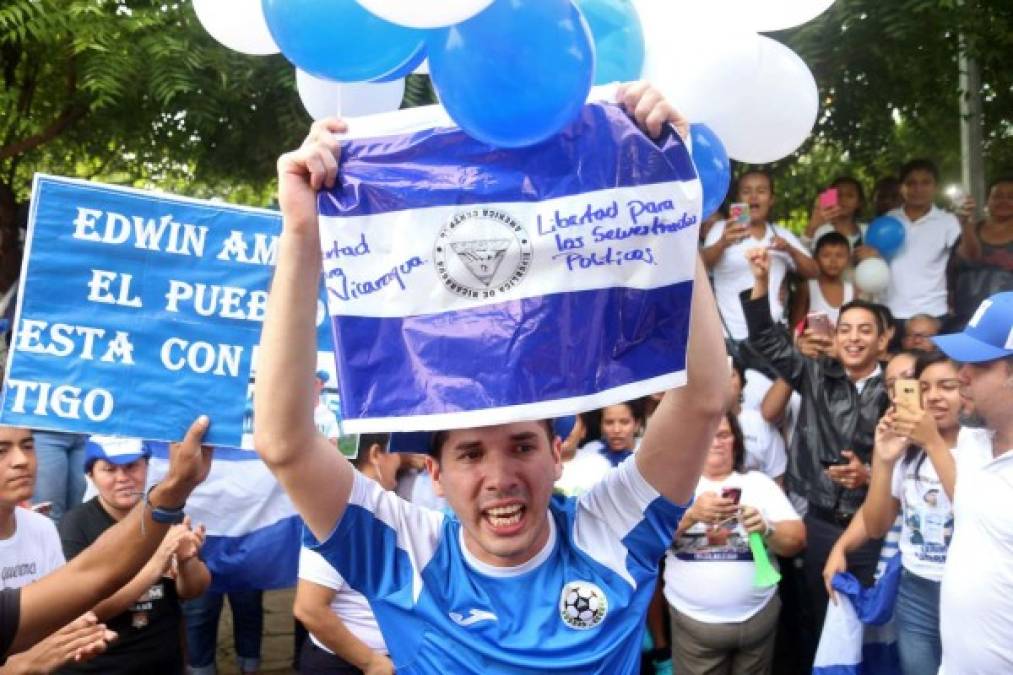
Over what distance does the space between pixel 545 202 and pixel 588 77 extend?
8.5 inches

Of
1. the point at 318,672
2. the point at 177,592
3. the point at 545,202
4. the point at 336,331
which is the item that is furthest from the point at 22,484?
the point at 545,202

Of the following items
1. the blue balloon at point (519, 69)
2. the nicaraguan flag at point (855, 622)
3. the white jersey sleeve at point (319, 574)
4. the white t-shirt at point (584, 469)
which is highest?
the blue balloon at point (519, 69)

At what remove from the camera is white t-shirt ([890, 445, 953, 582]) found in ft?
14.6

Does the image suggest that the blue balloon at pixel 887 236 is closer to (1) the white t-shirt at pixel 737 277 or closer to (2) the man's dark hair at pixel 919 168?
(2) the man's dark hair at pixel 919 168

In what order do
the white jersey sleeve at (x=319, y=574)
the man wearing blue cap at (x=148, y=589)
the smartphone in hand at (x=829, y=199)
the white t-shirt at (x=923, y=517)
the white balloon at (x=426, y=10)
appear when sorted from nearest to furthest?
the white balloon at (x=426, y=10), the white jersey sleeve at (x=319, y=574), the man wearing blue cap at (x=148, y=589), the white t-shirt at (x=923, y=517), the smartphone in hand at (x=829, y=199)

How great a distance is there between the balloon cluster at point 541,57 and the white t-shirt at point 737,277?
166 inches

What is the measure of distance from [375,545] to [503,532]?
0.27 metres

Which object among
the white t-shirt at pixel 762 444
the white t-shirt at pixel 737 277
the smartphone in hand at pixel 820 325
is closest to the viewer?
the white t-shirt at pixel 762 444

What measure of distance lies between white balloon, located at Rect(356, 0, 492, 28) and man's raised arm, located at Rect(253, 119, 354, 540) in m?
0.27

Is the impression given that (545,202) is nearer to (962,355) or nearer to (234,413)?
(234,413)

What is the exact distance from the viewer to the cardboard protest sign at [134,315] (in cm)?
313

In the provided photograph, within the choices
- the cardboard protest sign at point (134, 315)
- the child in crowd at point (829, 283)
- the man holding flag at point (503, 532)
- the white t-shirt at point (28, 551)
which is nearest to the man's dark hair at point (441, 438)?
the man holding flag at point (503, 532)

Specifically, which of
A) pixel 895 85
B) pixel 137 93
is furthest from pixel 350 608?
pixel 895 85

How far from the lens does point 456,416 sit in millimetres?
1821
